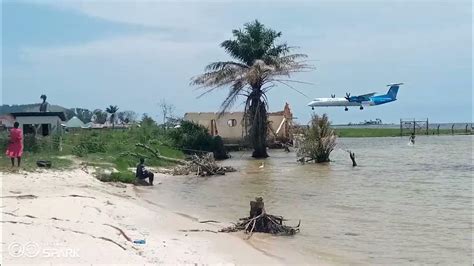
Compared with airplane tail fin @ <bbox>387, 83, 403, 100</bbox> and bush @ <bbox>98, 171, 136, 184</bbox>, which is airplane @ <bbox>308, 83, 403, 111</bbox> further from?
bush @ <bbox>98, 171, 136, 184</bbox>

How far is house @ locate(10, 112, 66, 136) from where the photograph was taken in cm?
2795

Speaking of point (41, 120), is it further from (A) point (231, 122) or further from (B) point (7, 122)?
(A) point (231, 122)

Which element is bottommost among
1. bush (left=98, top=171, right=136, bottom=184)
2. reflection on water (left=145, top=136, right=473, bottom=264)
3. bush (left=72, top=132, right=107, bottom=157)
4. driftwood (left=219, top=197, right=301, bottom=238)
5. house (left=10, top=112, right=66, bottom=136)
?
reflection on water (left=145, top=136, right=473, bottom=264)

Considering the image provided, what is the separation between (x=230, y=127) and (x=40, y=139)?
32068mm

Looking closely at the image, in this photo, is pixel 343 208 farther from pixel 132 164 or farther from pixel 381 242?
pixel 132 164

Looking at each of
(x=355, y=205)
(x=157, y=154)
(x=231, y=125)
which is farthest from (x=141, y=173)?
(x=231, y=125)

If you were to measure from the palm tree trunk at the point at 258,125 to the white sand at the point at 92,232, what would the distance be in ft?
78.7

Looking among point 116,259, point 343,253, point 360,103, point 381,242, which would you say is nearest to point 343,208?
point 381,242

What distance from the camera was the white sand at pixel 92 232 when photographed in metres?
A: 7.95

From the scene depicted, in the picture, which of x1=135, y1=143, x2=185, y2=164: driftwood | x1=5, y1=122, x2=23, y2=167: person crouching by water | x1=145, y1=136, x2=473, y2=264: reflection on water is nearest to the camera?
x1=145, y1=136, x2=473, y2=264: reflection on water

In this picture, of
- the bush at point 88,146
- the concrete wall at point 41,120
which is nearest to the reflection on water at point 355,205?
the bush at point 88,146

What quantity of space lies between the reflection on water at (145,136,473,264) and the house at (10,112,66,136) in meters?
7.30

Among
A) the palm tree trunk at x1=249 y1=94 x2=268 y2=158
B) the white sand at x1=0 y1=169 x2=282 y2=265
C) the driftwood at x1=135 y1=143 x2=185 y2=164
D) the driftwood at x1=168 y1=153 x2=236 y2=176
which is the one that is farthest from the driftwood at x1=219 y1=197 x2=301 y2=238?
the palm tree trunk at x1=249 y1=94 x2=268 y2=158

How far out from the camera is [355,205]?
61.5 feet
